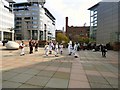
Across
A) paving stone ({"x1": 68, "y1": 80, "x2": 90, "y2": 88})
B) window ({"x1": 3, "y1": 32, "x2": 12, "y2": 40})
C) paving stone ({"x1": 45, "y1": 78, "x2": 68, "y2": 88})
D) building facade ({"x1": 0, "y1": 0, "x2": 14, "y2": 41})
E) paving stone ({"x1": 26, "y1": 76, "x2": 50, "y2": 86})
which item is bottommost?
paving stone ({"x1": 68, "y1": 80, "x2": 90, "y2": 88})

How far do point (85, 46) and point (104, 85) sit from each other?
28.4 meters

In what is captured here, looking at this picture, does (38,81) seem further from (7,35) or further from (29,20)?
(29,20)

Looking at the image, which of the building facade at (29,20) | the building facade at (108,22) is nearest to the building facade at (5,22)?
the building facade at (29,20)

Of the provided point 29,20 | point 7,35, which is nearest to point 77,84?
point 7,35

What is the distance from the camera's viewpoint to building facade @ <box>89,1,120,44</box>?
142 ft

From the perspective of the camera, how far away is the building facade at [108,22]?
43.4 metres

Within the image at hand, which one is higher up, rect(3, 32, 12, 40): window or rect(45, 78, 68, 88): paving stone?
rect(3, 32, 12, 40): window

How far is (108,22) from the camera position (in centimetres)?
4969

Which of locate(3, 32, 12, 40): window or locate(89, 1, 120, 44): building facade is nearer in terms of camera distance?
locate(89, 1, 120, 44): building facade

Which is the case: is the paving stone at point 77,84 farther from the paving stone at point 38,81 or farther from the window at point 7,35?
the window at point 7,35

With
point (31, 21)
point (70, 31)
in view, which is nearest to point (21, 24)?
point (31, 21)

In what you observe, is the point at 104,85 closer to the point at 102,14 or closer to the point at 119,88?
the point at 119,88

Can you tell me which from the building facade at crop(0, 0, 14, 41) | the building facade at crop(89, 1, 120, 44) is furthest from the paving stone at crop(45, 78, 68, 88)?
the building facade at crop(0, 0, 14, 41)

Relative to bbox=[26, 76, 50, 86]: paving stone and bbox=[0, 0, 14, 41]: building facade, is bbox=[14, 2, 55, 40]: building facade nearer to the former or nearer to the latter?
bbox=[0, 0, 14, 41]: building facade
